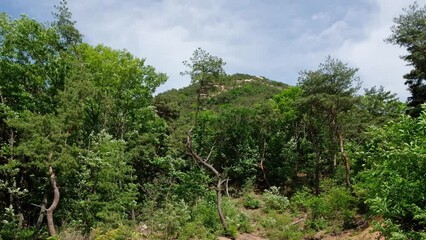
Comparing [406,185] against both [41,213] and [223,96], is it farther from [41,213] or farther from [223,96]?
[223,96]

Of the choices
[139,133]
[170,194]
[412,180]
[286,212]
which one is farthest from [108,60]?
[412,180]

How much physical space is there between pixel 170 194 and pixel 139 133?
17.4ft

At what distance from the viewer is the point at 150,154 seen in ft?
85.5

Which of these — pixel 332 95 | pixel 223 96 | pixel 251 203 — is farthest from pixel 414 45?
pixel 223 96

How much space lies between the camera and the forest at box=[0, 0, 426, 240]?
52.4ft


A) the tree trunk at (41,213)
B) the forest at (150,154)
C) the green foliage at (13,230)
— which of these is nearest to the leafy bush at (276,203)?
the forest at (150,154)

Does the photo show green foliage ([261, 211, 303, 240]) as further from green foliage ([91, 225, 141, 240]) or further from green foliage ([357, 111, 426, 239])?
green foliage ([357, 111, 426, 239])

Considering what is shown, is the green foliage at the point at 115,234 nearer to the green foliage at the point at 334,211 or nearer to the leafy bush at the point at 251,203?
the green foliage at the point at 334,211

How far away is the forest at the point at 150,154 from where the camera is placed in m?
16.0

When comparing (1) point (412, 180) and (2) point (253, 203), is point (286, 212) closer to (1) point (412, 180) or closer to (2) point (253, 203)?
(2) point (253, 203)

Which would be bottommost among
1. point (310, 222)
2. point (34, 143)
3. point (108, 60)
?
point (310, 222)

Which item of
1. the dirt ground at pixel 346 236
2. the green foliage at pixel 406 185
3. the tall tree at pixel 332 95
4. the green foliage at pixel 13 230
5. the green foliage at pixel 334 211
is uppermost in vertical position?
the tall tree at pixel 332 95

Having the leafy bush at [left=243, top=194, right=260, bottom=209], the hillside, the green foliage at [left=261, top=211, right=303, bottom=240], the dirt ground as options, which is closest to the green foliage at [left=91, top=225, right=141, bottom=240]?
the dirt ground

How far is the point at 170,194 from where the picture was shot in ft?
76.8
